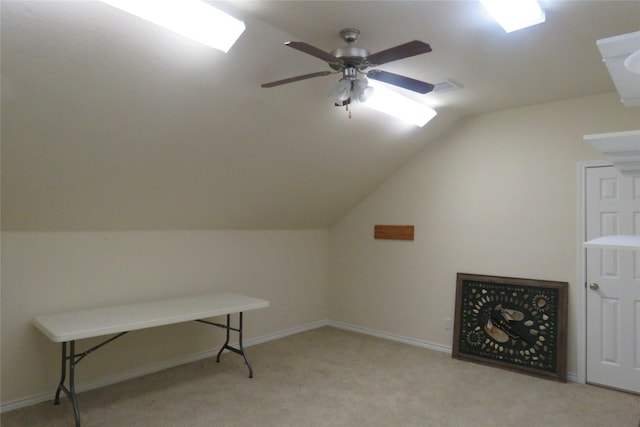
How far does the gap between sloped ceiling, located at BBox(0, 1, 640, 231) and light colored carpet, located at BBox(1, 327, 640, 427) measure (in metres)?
1.40

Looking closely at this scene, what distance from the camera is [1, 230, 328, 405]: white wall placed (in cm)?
311

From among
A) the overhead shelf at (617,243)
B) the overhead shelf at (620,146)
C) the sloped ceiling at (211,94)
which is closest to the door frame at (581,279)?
the sloped ceiling at (211,94)

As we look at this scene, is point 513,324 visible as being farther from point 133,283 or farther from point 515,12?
point 133,283

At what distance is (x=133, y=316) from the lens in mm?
3207

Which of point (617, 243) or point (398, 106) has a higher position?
point (398, 106)

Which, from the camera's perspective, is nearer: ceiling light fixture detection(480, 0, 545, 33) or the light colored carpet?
ceiling light fixture detection(480, 0, 545, 33)

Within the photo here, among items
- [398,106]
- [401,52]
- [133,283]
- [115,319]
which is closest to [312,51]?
[401,52]

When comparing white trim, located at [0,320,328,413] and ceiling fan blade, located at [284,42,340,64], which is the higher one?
ceiling fan blade, located at [284,42,340,64]

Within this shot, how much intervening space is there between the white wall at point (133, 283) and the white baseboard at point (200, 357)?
3cm

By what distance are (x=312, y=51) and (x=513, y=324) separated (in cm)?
340

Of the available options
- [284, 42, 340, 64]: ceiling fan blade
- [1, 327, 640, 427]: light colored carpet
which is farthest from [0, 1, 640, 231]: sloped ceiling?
[1, 327, 640, 427]: light colored carpet

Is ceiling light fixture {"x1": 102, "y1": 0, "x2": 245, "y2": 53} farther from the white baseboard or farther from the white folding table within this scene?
the white baseboard

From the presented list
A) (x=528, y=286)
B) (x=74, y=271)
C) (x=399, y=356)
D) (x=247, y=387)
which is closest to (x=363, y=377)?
(x=399, y=356)

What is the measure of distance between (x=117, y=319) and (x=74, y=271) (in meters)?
0.66
